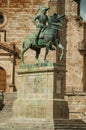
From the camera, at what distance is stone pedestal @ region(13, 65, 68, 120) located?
80.0 feet

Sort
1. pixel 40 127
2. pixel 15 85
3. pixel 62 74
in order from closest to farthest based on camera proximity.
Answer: pixel 40 127 → pixel 62 74 → pixel 15 85

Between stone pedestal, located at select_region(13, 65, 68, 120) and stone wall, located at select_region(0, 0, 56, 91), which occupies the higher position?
stone wall, located at select_region(0, 0, 56, 91)

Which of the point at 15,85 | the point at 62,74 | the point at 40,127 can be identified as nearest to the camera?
the point at 40,127

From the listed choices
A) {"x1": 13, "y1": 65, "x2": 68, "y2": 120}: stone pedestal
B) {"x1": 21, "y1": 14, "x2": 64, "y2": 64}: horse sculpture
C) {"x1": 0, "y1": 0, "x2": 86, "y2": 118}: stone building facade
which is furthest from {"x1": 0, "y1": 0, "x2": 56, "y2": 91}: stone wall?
{"x1": 13, "y1": 65, "x2": 68, "y2": 120}: stone pedestal

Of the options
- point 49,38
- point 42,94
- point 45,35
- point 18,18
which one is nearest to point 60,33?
point 18,18

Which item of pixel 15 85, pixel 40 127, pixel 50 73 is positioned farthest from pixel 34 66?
pixel 15 85

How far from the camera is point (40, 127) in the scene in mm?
23500

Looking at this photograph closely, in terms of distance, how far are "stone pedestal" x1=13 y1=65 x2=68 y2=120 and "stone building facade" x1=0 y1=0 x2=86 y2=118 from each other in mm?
17349

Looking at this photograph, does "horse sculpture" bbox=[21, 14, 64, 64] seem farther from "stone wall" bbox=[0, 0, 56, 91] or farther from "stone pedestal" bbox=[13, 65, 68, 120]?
"stone wall" bbox=[0, 0, 56, 91]

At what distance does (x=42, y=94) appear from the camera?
24688mm

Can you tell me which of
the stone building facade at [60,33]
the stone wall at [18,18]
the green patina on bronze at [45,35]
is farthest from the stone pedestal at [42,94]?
the stone wall at [18,18]

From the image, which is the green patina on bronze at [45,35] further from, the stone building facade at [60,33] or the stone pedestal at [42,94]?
the stone building facade at [60,33]

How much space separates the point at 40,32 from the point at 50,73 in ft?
6.52

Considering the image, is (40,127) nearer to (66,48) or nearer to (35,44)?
(35,44)
